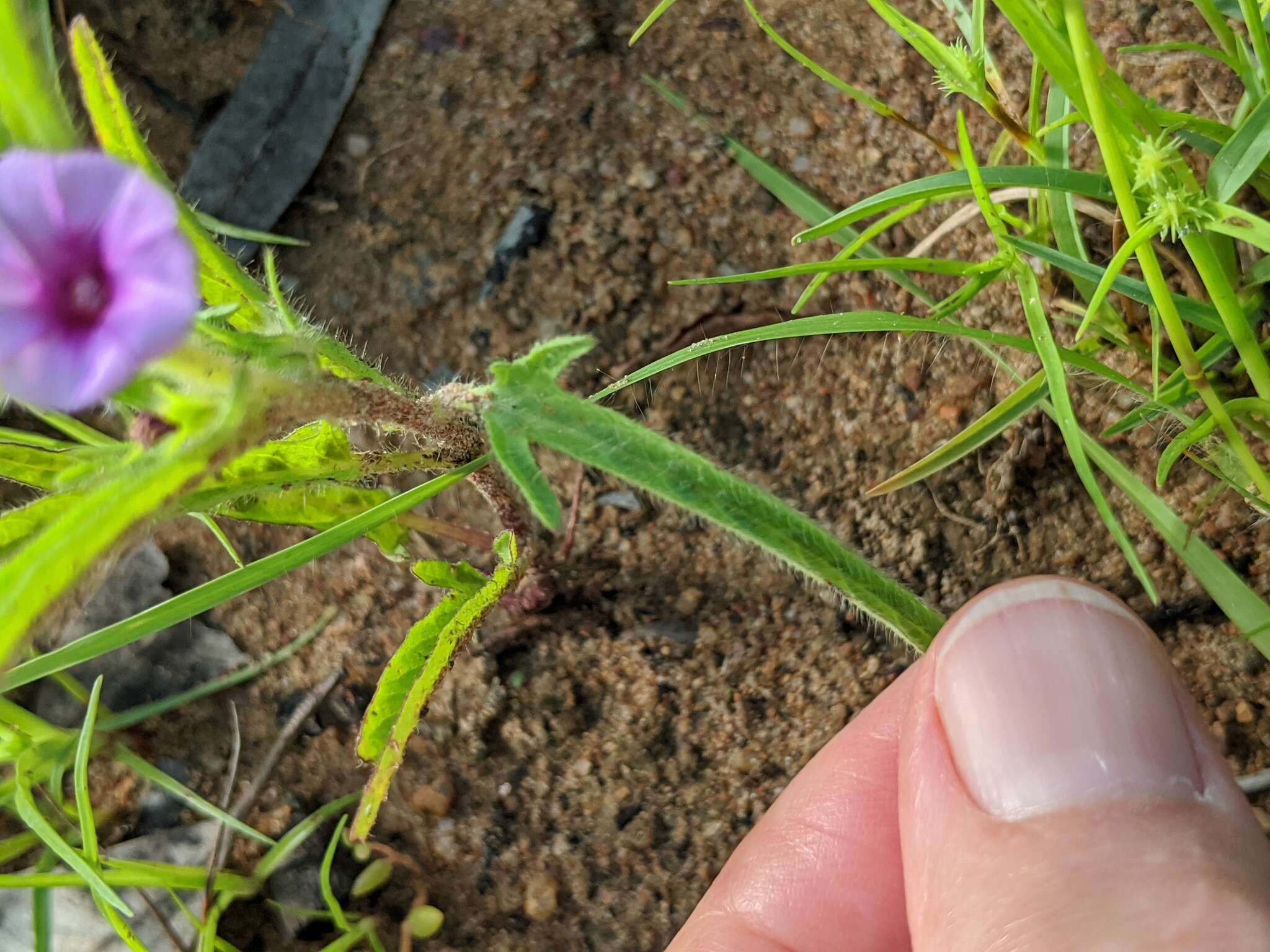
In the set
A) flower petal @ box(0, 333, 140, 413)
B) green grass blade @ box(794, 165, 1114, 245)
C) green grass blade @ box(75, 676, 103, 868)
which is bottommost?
green grass blade @ box(75, 676, 103, 868)

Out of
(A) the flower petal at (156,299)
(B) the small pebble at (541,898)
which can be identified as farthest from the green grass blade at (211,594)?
(B) the small pebble at (541,898)

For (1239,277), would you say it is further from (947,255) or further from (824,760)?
(824,760)

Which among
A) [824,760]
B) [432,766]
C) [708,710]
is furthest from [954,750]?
[432,766]

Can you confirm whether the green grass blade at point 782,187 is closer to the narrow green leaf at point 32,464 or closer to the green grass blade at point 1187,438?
the green grass blade at point 1187,438

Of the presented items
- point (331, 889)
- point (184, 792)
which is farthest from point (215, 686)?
point (331, 889)

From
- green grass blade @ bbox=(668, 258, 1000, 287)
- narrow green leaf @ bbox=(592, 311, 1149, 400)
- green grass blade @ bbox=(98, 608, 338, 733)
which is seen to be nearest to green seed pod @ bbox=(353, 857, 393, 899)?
green grass blade @ bbox=(98, 608, 338, 733)

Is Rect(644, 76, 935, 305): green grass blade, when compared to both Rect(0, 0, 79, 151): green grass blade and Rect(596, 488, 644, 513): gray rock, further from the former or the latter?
Rect(0, 0, 79, 151): green grass blade
